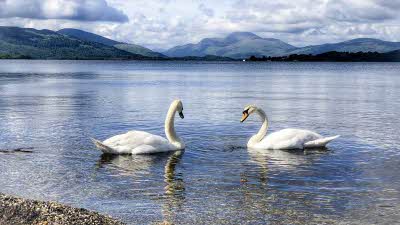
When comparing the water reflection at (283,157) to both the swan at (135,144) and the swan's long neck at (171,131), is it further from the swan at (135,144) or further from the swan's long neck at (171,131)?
the swan at (135,144)

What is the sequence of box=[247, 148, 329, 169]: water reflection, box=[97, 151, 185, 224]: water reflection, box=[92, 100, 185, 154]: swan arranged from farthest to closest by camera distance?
1. box=[92, 100, 185, 154]: swan
2. box=[247, 148, 329, 169]: water reflection
3. box=[97, 151, 185, 224]: water reflection

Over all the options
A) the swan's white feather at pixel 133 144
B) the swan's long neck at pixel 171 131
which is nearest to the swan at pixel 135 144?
the swan's white feather at pixel 133 144

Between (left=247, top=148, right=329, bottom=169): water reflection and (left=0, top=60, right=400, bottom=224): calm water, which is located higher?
(left=0, top=60, right=400, bottom=224): calm water

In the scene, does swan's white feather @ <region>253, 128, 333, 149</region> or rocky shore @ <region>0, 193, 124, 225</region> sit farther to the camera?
swan's white feather @ <region>253, 128, 333, 149</region>

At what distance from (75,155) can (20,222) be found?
10151 millimetres

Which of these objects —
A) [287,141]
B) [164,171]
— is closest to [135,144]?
[164,171]

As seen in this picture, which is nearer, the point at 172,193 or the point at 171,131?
the point at 172,193

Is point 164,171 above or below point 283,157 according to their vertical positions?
above

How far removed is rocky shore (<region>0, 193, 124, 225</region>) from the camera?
11359 millimetres

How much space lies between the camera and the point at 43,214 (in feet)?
38.2

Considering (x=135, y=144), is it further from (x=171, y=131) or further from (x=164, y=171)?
(x=164, y=171)

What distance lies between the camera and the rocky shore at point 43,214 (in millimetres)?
11359

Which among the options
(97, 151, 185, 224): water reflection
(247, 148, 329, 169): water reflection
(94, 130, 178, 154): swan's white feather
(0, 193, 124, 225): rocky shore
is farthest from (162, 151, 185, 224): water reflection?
(247, 148, 329, 169): water reflection

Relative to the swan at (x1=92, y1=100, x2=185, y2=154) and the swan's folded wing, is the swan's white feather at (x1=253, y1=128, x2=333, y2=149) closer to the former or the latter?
the swan at (x1=92, y1=100, x2=185, y2=154)
